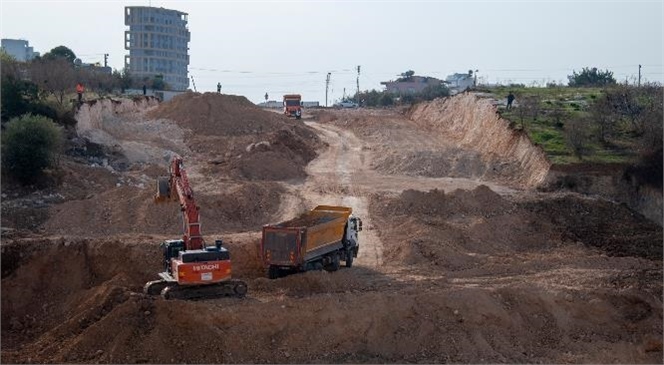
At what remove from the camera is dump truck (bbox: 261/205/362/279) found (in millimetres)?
21625

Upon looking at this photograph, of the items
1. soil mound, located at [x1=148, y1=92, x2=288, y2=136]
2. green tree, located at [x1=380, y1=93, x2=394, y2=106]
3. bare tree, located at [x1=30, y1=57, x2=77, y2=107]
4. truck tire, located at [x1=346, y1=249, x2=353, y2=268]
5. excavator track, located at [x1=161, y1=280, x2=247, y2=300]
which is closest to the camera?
excavator track, located at [x1=161, y1=280, x2=247, y2=300]

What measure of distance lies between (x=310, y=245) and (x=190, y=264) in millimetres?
4077

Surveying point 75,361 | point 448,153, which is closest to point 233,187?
point 448,153

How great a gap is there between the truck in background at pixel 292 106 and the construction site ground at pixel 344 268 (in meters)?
21.9

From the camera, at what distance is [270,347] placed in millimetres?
18156

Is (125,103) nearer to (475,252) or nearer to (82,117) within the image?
(82,117)

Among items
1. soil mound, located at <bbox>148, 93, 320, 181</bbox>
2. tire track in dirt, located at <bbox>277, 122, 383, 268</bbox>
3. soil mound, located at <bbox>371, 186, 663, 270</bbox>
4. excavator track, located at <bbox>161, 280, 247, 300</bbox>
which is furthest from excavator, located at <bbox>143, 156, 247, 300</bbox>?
soil mound, located at <bbox>148, 93, 320, 181</bbox>

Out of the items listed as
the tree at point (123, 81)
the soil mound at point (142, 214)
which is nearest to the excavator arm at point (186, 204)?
the soil mound at point (142, 214)

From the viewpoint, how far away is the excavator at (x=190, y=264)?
19.0m

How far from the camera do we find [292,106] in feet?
217

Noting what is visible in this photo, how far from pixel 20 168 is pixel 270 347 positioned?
1638 cm

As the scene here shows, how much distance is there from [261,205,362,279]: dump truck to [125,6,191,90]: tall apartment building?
11679cm

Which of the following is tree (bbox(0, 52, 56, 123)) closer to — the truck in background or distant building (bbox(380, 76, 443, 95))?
the truck in background

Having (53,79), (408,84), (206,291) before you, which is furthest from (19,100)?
(408,84)
